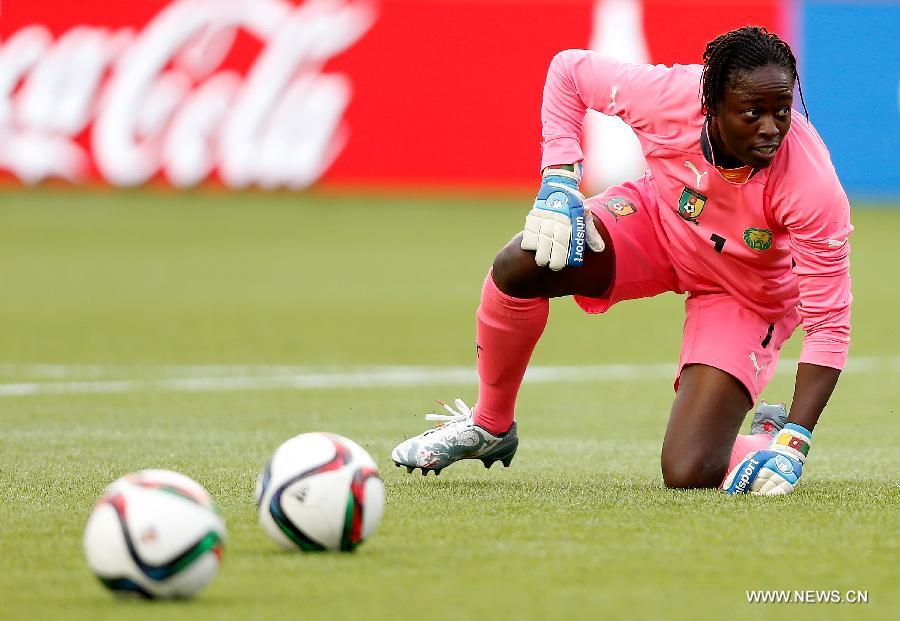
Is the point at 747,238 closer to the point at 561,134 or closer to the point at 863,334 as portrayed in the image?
the point at 561,134

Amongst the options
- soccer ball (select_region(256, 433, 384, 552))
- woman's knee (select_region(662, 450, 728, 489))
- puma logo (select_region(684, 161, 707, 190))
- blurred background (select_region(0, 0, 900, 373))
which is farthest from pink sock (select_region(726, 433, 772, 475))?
blurred background (select_region(0, 0, 900, 373))

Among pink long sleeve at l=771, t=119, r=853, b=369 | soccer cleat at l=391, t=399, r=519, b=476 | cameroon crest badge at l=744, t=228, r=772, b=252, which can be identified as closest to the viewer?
pink long sleeve at l=771, t=119, r=853, b=369

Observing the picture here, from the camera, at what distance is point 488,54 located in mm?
20969

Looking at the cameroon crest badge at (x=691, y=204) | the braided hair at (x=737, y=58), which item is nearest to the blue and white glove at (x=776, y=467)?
the cameroon crest badge at (x=691, y=204)

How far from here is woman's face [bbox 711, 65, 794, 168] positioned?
5.62 meters

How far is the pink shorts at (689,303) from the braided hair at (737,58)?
2.35 ft

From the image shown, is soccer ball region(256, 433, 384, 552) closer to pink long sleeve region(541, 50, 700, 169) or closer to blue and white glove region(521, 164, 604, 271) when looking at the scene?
blue and white glove region(521, 164, 604, 271)

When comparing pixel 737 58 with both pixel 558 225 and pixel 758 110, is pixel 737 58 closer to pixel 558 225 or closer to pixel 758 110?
pixel 758 110

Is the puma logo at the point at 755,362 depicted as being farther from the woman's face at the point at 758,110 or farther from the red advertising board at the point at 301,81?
the red advertising board at the point at 301,81

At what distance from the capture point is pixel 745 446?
636 cm

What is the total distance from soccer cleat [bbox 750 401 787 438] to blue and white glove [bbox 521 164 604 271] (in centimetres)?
120

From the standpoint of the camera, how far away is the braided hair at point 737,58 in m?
5.68

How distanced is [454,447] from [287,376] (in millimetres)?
3757

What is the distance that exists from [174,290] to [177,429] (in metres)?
7.79
